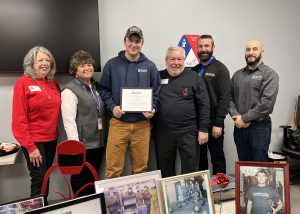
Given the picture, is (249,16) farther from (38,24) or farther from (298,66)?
(38,24)

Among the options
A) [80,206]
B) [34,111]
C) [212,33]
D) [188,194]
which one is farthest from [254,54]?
[80,206]

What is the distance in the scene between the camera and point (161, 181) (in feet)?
3.86

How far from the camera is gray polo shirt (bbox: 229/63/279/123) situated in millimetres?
2320

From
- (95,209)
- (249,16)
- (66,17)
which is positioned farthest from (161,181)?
(249,16)

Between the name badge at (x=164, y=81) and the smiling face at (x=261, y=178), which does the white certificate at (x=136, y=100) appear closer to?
the name badge at (x=164, y=81)

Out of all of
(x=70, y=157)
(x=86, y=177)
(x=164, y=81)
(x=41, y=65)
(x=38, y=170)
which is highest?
(x=41, y=65)

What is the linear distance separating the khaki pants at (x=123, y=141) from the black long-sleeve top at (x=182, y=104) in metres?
0.17

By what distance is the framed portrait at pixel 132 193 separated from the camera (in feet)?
3.77

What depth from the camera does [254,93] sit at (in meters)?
2.40

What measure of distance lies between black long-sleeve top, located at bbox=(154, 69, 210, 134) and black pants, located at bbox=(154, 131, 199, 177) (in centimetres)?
6

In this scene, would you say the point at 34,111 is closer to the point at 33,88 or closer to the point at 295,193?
the point at 33,88

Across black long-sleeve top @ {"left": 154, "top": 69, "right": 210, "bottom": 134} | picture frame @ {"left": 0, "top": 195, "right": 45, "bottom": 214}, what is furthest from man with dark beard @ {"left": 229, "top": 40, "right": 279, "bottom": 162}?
picture frame @ {"left": 0, "top": 195, "right": 45, "bottom": 214}

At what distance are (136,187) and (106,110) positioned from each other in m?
1.32

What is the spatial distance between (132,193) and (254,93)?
166 cm
